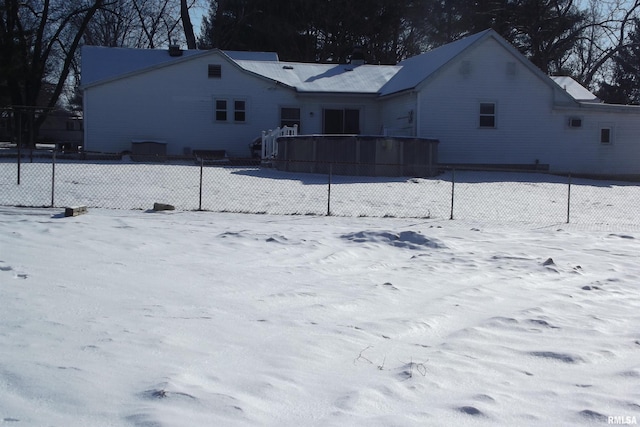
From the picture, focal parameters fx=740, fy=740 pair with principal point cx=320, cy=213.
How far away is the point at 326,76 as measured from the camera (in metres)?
34.7

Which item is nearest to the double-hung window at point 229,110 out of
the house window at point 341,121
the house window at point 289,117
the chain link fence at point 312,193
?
the house window at point 289,117

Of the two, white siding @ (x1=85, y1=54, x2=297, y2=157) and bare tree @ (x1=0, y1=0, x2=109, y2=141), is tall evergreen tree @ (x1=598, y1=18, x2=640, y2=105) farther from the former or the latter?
bare tree @ (x1=0, y1=0, x2=109, y2=141)

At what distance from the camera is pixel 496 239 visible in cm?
1408

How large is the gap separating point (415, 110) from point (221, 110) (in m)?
8.35

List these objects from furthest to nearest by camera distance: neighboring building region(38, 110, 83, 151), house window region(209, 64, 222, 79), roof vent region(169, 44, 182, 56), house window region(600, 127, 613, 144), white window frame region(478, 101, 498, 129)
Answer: neighboring building region(38, 110, 83, 151) < roof vent region(169, 44, 182, 56) < house window region(600, 127, 613, 144) < house window region(209, 64, 222, 79) < white window frame region(478, 101, 498, 129)

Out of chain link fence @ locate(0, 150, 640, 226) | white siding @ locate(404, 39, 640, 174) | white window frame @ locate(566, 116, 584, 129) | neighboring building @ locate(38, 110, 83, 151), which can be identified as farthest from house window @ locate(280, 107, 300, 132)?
neighboring building @ locate(38, 110, 83, 151)

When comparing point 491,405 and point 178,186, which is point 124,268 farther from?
point 178,186

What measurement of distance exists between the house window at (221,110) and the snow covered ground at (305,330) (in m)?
19.5

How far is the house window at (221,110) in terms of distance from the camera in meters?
31.9

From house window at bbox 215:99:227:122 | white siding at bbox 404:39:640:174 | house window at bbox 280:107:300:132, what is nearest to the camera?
white siding at bbox 404:39:640:174

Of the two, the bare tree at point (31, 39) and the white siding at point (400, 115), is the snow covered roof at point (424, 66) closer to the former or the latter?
the white siding at point (400, 115)

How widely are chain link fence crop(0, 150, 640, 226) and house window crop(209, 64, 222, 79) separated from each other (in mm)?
5323

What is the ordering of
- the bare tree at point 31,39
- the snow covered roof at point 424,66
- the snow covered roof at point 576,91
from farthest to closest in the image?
the bare tree at point 31,39 → the snow covered roof at point 576,91 → the snow covered roof at point 424,66

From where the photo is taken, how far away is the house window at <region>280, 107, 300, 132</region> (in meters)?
32.7
